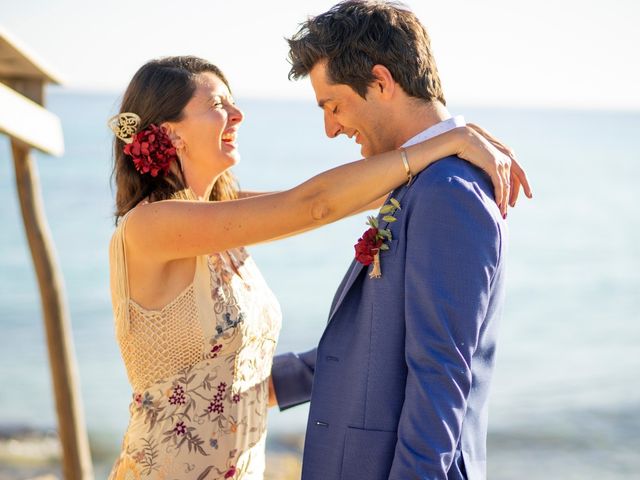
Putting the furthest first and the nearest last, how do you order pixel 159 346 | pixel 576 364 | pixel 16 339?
pixel 16 339 → pixel 576 364 → pixel 159 346

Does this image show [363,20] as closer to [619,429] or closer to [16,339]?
[619,429]

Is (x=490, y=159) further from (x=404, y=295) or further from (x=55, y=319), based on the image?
(x=55, y=319)

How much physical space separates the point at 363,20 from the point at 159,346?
48.3 inches

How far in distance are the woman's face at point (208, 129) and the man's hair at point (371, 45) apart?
58cm

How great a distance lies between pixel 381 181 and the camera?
2.60 meters

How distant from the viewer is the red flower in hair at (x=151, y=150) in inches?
121

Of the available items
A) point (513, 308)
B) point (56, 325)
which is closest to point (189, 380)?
point (56, 325)

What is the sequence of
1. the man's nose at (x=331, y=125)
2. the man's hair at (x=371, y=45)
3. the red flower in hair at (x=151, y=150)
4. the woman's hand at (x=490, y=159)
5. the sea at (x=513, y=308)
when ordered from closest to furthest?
1. the woman's hand at (x=490, y=159)
2. the man's hair at (x=371, y=45)
3. the man's nose at (x=331, y=125)
4. the red flower in hair at (x=151, y=150)
5. the sea at (x=513, y=308)

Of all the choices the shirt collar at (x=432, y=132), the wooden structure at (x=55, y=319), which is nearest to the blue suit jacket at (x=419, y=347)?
the shirt collar at (x=432, y=132)

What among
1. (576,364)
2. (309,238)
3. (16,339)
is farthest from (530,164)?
(16,339)

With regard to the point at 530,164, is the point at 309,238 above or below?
below

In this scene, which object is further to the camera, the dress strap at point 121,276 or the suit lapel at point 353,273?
the dress strap at point 121,276

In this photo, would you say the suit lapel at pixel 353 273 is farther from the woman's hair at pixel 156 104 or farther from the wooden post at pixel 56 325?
the wooden post at pixel 56 325

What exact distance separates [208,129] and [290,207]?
54 cm
